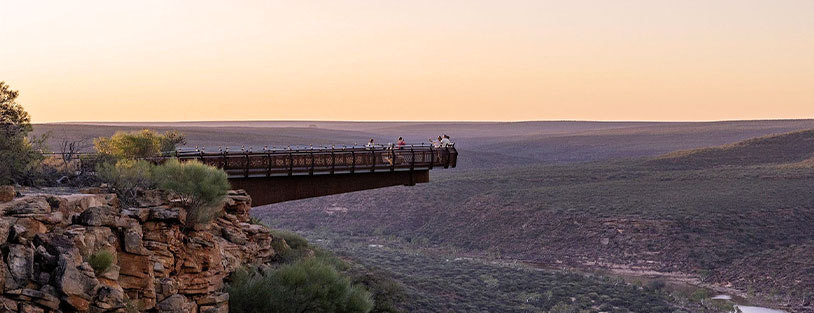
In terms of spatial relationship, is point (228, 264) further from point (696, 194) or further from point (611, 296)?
point (696, 194)

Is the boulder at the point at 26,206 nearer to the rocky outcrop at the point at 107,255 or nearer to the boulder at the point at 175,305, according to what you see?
the rocky outcrop at the point at 107,255

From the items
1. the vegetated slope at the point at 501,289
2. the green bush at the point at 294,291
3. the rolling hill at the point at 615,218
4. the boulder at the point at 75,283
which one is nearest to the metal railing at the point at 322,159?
the green bush at the point at 294,291

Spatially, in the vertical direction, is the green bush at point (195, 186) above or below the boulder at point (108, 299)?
above

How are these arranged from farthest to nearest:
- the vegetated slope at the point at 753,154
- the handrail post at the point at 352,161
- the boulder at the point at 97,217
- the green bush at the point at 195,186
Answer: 1. the vegetated slope at the point at 753,154
2. the handrail post at the point at 352,161
3. the green bush at the point at 195,186
4. the boulder at the point at 97,217

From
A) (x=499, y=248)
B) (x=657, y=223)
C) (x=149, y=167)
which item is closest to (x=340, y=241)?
(x=499, y=248)

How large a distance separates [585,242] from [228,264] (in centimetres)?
4247

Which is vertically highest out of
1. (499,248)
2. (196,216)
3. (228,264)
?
(196,216)

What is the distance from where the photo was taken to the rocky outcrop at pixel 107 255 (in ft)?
54.1

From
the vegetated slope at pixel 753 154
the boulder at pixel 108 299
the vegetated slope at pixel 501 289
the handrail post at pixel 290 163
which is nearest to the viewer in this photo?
the boulder at pixel 108 299

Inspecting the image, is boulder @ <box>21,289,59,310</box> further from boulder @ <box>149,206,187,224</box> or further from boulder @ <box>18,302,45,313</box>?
boulder @ <box>149,206,187,224</box>

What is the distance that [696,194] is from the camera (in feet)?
249

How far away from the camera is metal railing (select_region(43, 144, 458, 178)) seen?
31547mm

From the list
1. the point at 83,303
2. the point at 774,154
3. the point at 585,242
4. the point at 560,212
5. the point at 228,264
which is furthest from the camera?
the point at 774,154

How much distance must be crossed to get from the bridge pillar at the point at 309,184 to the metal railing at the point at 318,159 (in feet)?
0.79
